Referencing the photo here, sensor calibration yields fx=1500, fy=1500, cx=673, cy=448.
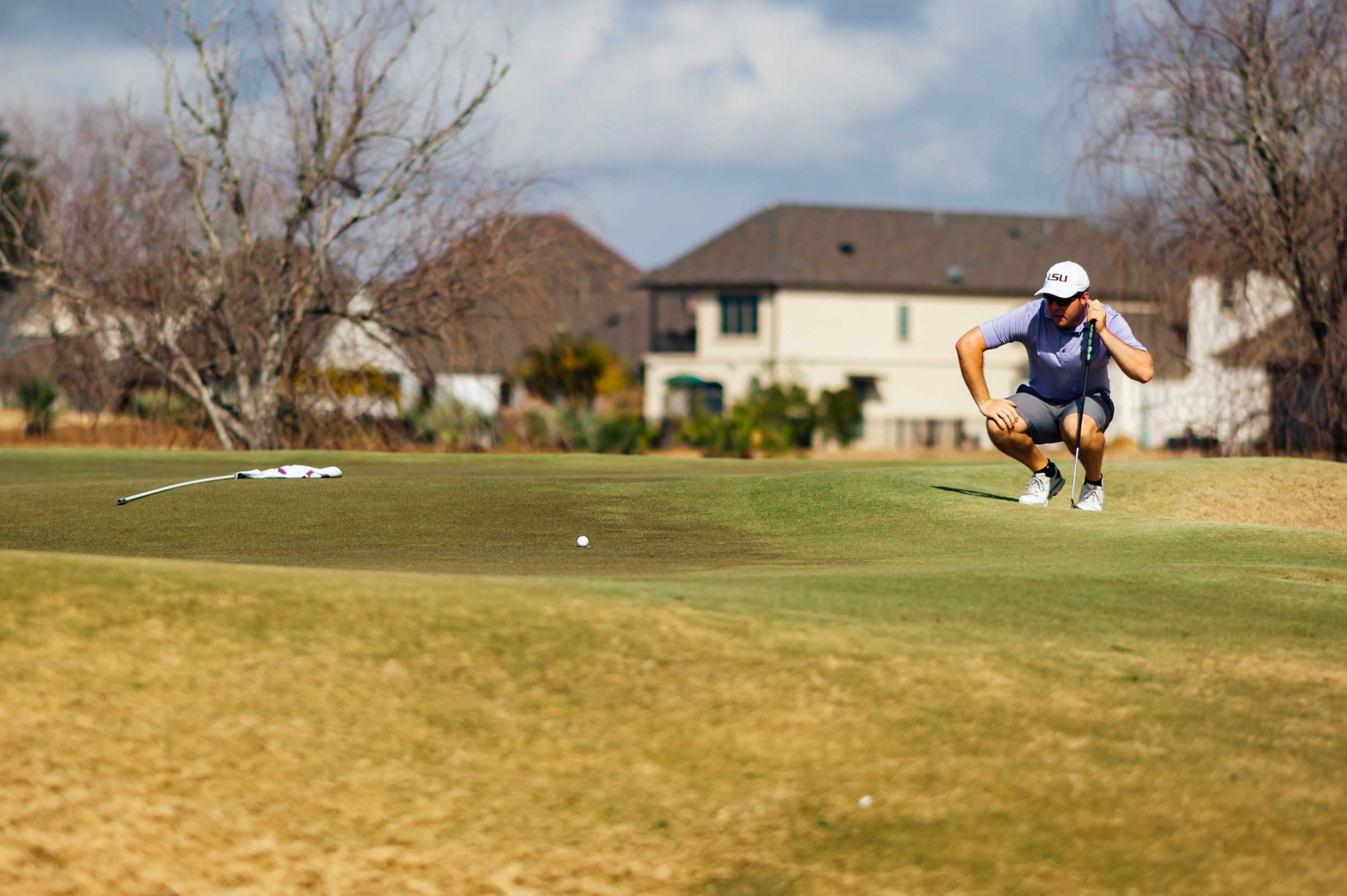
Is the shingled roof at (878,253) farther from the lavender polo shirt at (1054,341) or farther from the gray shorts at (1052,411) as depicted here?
the lavender polo shirt at (1054,341)

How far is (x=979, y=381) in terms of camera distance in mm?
11047

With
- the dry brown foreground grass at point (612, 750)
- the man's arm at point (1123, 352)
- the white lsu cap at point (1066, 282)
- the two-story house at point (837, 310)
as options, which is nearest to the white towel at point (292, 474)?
the white lsu cap at point (1066, 282)

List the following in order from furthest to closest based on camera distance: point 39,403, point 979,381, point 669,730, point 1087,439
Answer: point 39,403 < point 1087,439 < point 979,381 < point 669,730

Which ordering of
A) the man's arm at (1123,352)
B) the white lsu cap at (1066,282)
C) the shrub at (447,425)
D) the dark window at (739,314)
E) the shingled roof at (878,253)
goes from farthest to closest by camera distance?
the shingled roof at (878,253), the dark window at (739,314), the shrub at (447,425), the white lsu cap at (1066,282), the man's arm at (1123,352)

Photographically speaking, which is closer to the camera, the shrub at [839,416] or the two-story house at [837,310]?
the shrub at [839,416]

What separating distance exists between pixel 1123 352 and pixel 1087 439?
980 millimetres

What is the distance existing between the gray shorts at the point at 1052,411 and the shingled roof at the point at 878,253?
44.3m

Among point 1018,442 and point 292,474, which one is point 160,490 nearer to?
point 292,474

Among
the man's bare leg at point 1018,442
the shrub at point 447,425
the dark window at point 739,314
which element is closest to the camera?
the man's bare leg at point 1018,442

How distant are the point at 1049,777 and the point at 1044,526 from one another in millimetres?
5589

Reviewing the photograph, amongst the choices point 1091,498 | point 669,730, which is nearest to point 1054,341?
point 1091,498

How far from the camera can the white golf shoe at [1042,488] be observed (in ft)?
38.2

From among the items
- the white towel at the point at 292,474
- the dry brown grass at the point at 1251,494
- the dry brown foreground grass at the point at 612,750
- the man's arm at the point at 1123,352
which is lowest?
the dry brown foreground grass at the point at 612,750

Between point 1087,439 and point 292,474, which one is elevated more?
point 1087,439
